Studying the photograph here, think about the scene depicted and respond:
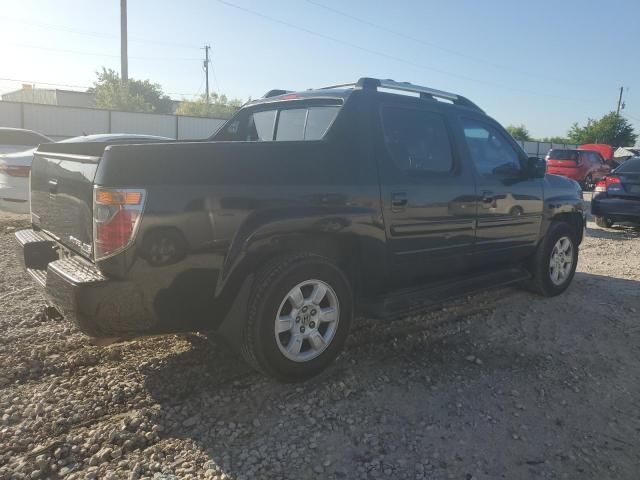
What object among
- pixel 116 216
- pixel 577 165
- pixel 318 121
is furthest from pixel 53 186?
pixel 577 165

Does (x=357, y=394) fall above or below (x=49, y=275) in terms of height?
below

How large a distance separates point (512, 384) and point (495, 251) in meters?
1.49

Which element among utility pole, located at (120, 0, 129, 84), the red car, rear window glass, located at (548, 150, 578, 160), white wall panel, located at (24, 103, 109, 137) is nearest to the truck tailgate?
the red car

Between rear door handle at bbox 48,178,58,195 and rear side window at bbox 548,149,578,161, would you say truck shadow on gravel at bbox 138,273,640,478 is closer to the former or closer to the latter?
rear door handle at bbox 48,178,58,195

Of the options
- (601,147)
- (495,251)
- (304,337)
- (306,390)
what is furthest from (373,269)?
(601,147)

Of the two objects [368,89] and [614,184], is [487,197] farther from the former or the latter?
[614,184]

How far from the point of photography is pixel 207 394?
3152 millimetres

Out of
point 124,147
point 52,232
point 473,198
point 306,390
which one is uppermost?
point 124,147

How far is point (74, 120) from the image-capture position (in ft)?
74.2

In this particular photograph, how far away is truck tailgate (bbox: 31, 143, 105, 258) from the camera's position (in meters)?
2.85

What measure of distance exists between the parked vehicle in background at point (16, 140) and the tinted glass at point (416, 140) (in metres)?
8.25

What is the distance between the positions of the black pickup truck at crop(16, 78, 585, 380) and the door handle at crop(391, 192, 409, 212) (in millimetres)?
12

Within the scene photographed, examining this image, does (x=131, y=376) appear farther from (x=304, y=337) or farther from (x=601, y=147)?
(x=601, y=147)

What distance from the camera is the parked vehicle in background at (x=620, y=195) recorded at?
974cm
